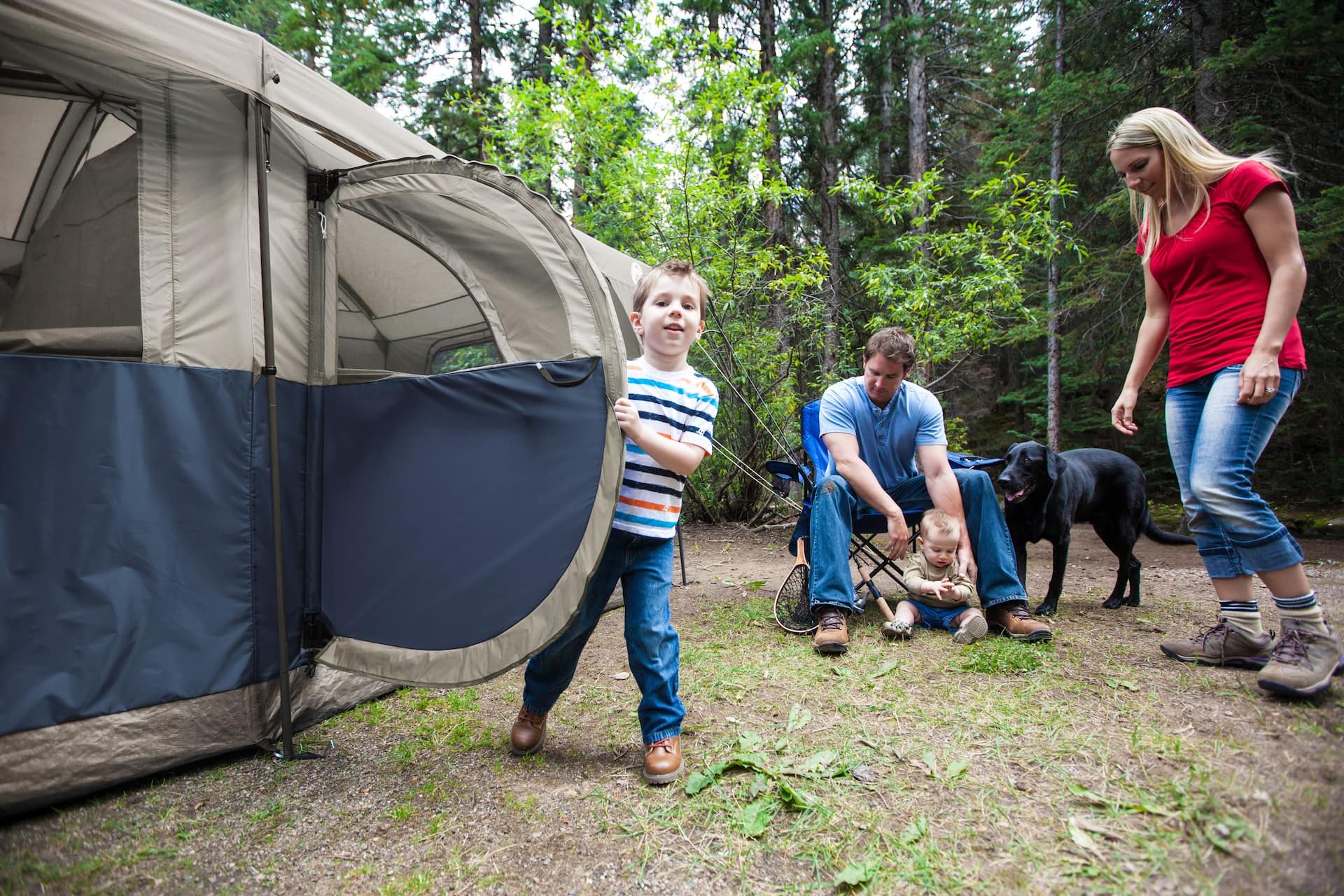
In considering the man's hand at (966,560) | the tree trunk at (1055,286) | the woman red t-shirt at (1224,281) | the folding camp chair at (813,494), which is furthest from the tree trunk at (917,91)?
the woman red t-shirt at (1224,281)

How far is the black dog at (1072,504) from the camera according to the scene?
340 centimetres

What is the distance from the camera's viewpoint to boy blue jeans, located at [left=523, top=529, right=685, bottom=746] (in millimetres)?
1924

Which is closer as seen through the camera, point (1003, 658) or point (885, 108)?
point (1003, 658)

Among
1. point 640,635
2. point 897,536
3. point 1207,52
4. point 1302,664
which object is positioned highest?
point 1207,52

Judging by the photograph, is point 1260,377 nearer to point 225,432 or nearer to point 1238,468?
point 1238,468

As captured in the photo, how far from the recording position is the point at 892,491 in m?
3.42

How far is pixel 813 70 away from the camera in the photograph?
1125 centimetres

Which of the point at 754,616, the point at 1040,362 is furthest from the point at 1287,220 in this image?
the point at 1040,362

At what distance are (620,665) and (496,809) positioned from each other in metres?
1.27

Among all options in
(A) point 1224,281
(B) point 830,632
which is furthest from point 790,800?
(A) point 1224,281

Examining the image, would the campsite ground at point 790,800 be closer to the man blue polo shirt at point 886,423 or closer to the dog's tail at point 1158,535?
the man blue polo shirt at point 886,423

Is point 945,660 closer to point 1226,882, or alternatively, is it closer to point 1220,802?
point 1220,802

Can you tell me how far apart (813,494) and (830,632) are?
738mm

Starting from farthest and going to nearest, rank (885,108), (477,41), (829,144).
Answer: (885,108) < (477,41) < (829,144)
